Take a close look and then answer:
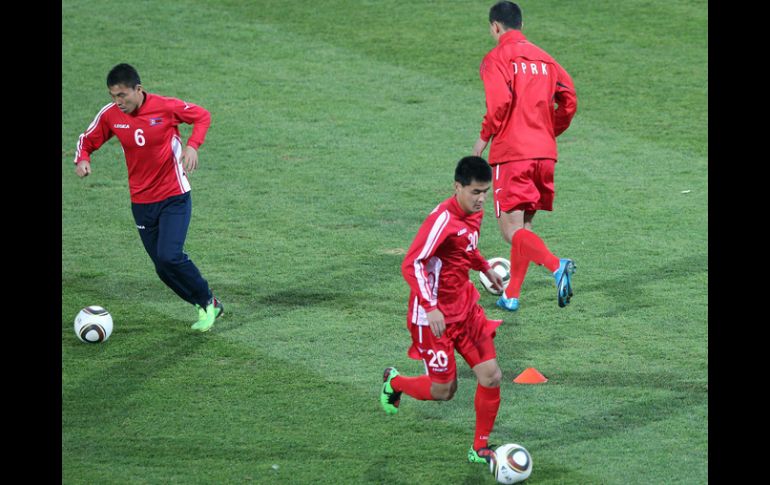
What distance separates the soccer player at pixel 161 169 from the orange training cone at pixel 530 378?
8.57 feet

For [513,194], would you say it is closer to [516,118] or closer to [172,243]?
[516,118]

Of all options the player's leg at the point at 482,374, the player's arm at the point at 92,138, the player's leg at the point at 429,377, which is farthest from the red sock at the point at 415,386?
the player's arm at the point at 92,138

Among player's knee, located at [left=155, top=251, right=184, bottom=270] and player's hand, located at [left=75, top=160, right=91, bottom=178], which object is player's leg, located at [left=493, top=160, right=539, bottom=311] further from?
player's hand, located at [left=75, top=160, right=91, bottom=178]

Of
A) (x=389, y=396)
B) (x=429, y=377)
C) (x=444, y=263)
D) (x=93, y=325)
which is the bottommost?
(x=93, y=325)

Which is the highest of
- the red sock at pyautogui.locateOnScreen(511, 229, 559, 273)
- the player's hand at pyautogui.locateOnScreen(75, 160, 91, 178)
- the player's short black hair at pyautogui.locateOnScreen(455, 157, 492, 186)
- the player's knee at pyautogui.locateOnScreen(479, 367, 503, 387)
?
the player's short black hair at pyautogui.locateOnScreen(455, 157, 492, 186)

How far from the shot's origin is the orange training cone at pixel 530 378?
8250 mm

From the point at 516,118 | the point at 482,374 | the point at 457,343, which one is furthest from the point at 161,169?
the point at 482,374

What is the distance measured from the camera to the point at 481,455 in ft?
23.0

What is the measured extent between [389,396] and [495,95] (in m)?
2.60

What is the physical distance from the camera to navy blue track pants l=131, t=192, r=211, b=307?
9.23 metres

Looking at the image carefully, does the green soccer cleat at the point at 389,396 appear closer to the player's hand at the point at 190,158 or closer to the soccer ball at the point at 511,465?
the soccer ball at the point at 511,465

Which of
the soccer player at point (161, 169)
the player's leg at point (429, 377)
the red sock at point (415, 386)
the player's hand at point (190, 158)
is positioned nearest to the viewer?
the player's leg at point (429, 377)

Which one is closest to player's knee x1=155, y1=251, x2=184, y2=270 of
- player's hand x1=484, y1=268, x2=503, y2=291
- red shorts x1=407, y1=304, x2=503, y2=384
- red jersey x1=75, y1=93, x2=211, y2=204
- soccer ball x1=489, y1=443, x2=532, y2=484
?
red jersey x1=75, y1=93, x2=211, y2=204

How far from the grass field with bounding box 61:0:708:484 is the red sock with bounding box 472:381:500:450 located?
0.63ft
